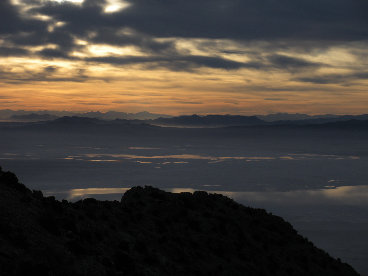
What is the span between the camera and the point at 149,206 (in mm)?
41250

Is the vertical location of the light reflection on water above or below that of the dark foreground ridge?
below

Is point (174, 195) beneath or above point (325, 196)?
above

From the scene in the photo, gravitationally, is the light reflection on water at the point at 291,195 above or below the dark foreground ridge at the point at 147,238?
below

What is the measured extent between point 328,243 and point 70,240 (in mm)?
84402

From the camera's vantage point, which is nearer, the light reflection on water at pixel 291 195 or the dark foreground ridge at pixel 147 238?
the dark foreground ridge at pixel 147 238

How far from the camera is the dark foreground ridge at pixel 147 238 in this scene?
21516mm

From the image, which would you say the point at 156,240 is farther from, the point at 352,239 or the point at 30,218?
the point at 352,239

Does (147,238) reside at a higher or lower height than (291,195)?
higher

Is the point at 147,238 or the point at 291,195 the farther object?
the point at 291,195

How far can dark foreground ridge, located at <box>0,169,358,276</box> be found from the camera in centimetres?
Answer: 2152

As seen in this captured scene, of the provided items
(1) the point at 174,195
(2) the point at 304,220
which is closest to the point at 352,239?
(2) the point at 304,220

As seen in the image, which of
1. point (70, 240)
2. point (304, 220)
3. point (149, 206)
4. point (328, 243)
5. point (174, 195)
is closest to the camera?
point (70, 240)

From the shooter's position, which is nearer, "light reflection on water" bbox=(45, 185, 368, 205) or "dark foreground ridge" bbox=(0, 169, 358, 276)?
"dark foreground ridge" bbox=(0, 169, 358, 276)

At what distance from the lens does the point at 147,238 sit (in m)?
33.0
